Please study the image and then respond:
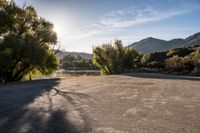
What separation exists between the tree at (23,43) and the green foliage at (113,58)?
12.0 m

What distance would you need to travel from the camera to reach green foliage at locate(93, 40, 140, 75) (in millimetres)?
47175

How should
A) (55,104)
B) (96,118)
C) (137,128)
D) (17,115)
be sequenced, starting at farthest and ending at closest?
(55,104), (17,115), (96,118), (137,128)

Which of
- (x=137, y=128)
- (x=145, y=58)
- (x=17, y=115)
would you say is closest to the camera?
(x=137, y=128)

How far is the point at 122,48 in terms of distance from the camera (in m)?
49.5

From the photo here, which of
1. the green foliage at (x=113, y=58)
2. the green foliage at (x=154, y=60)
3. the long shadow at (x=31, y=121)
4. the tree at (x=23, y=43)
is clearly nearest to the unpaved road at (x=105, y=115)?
the long shadow at (x=31, y=121)

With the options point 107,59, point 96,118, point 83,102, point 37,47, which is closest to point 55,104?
point 83,102

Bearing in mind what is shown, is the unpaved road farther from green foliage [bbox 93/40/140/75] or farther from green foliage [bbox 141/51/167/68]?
green foliage [bbox 141/51/167/68]

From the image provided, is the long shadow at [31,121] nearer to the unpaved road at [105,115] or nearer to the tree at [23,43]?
the unpaved road at [105,115]

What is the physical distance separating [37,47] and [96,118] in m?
24.9

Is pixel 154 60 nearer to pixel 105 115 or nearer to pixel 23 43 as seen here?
pixel 23 43

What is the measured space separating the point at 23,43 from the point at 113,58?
19350mm

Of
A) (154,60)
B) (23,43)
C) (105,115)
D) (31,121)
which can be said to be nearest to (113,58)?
(154,60)

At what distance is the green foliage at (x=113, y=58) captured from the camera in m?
47.2

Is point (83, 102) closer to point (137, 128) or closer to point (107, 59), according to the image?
point (137, 128)
